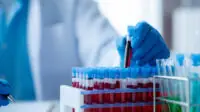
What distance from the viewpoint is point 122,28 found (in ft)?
5.16

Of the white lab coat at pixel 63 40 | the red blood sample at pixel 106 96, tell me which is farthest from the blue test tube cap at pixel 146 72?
the white lab coat at pixel 63 40

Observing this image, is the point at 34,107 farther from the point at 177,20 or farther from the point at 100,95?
the point at 177,20

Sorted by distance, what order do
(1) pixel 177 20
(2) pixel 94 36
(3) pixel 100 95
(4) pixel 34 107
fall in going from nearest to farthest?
(3) pixel 100 95, (4) pixel 34 107, (2) pixel 94 36, (1) pixel 177 20

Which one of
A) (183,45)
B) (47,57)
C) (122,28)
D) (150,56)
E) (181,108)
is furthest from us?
(183,45)

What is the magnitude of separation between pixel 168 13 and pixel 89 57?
44 cm

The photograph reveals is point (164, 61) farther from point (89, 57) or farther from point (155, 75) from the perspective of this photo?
point (89, 57)

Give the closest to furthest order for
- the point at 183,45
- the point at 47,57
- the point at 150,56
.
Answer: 1. the point at 150,56
2. the point at 47,57
3. the point at 183,45

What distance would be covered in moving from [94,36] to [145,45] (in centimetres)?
50

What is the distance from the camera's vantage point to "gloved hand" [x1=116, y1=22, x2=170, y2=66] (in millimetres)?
1092

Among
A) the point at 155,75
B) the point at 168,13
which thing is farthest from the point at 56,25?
the point at 155,75

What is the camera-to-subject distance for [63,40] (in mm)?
1496

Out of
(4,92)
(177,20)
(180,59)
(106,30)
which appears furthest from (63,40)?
(180,59)

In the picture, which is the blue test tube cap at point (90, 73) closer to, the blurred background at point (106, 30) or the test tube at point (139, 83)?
the test tube at point (139, 83)

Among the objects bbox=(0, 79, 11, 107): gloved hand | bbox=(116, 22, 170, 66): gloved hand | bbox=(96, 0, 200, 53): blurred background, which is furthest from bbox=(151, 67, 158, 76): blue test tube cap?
bbox=(96, 0, 200, 53): blurred background
